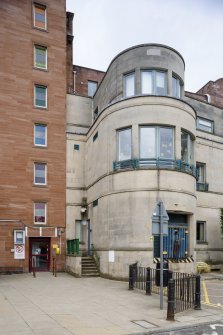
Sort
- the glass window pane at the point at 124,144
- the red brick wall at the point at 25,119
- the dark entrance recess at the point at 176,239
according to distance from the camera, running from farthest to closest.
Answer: the red brick wall at the point at 25,119
the glass window pane at the point at 124,144
the dark entrance recess at the point at 176,239

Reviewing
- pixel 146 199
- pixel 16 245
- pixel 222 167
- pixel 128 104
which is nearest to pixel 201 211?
pixel 222 167

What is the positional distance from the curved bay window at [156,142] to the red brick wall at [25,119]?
7.97 meters

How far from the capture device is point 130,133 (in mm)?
20641

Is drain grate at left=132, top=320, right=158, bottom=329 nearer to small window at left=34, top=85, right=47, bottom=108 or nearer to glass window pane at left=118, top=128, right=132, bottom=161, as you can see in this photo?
glass window pane at left=118, top=128, right=132, bottom=161

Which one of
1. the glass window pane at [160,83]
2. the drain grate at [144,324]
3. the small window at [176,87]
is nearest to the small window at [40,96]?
the glass window pane at [160,83]

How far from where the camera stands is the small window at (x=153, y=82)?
21078 mm

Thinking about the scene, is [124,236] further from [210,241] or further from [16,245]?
[210,241]

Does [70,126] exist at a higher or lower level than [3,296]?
higher

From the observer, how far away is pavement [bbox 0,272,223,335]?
372 inches

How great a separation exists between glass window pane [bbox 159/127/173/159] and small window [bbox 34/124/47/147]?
929cm

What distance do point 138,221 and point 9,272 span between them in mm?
9483

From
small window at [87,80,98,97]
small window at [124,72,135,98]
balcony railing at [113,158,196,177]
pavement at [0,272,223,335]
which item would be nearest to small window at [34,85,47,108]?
small window at [124,72,135,98]

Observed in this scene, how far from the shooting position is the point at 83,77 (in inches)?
1334

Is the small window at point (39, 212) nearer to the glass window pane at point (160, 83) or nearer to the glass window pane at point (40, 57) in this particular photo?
the glass window pane at point (40, 57)
